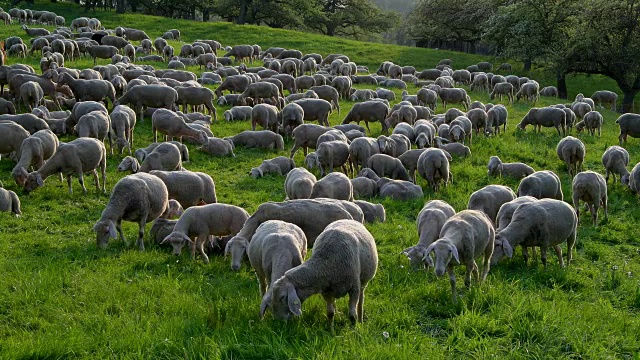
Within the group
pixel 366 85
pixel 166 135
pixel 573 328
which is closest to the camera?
pixel 573 328

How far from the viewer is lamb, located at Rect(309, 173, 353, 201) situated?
11479mm

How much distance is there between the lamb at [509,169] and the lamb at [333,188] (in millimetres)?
5684

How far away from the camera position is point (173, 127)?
17188mm

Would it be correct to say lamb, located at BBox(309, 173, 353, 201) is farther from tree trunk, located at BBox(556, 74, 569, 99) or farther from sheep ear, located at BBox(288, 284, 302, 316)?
tree trunk, located at BBox(556, 74, 569, 99)

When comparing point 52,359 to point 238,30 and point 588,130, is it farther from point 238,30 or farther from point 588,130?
point 238,30

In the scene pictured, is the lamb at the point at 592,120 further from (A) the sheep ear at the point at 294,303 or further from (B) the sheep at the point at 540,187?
(A) the sheep ear at the point at 294,303

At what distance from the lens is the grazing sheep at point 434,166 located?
14.3 metres

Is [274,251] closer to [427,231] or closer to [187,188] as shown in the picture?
[427,231]

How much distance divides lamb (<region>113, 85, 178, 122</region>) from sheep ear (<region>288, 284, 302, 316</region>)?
1462cm

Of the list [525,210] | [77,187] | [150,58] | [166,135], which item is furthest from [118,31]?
[525,210]

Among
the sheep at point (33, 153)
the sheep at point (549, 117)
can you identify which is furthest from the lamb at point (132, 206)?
the sheep at point (549, 117)

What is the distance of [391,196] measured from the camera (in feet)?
45.0

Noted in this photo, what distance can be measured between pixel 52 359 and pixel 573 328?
5833 mm

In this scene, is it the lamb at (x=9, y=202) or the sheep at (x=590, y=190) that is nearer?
the lamb at (x=9, y=202)
